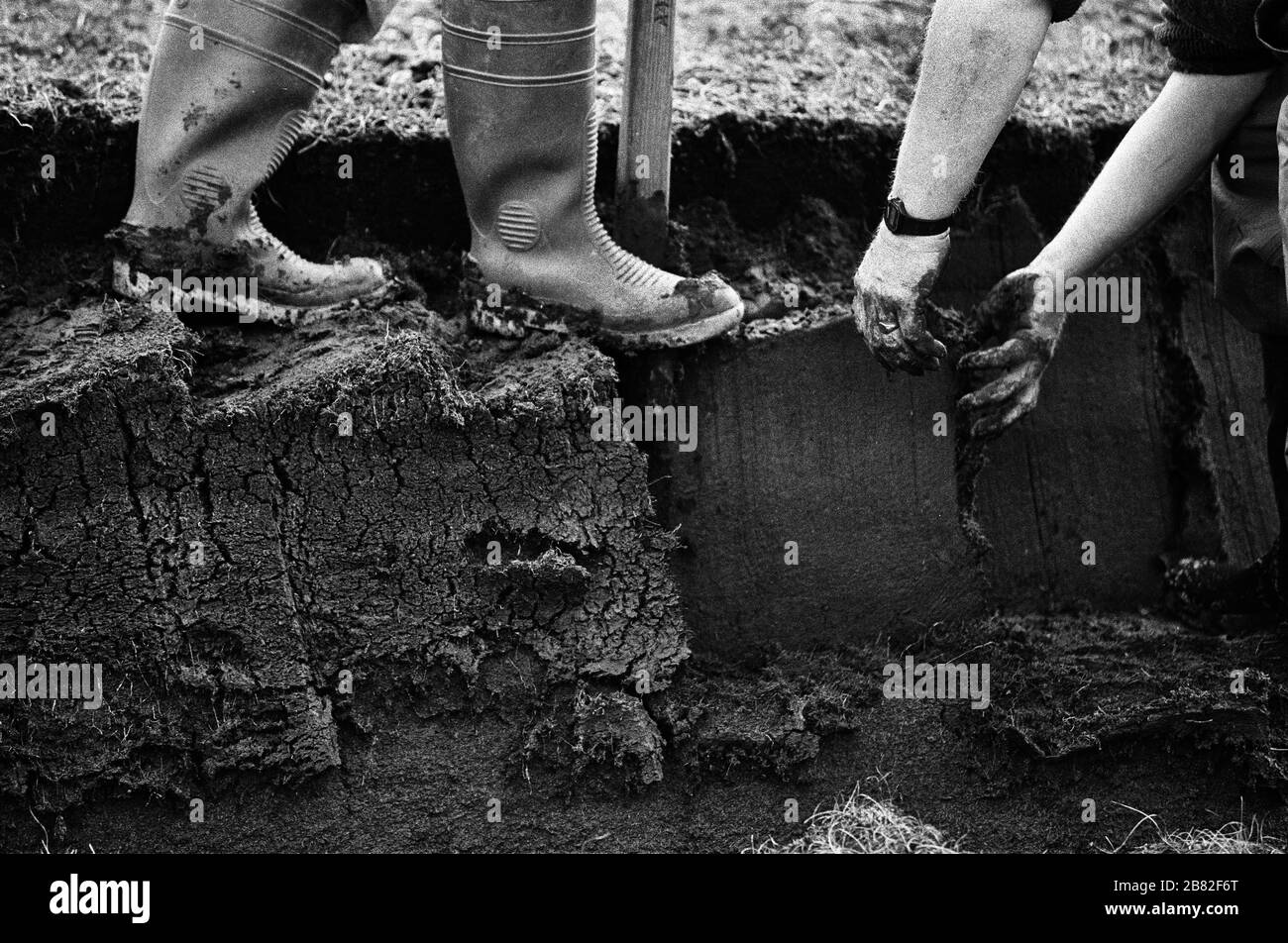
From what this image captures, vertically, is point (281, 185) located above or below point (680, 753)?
above

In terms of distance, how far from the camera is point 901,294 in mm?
2016

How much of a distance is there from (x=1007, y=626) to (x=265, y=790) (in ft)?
4.66

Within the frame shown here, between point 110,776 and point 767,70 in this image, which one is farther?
point 767,70

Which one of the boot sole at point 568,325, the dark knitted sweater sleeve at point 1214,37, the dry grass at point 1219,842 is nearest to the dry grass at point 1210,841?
the dry grass at point 1219,842

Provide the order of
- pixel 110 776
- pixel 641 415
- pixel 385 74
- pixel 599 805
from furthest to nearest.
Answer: pixel 385 74
pixel 641 415
pixel 599 805
pixel 110 776

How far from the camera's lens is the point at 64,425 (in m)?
1.94

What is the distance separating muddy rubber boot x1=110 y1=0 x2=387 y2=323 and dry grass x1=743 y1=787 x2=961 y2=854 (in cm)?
125

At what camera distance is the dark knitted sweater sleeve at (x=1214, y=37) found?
2.00 m

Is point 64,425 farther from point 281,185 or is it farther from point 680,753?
point 680,753

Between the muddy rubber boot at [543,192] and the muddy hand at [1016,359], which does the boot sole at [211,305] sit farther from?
the muddy hand at [1016,359]

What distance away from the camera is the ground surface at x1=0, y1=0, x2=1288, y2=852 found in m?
1.91

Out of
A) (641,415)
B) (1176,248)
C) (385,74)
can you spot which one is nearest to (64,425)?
(641,415)

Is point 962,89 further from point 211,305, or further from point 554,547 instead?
point 211,305

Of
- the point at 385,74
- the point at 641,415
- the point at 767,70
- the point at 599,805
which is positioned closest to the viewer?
the point at 599,805
